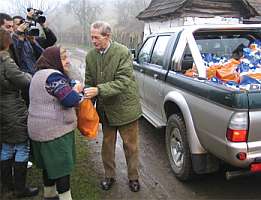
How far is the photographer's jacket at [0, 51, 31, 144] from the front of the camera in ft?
11.3

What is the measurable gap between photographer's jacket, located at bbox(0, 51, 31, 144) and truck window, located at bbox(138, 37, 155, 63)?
2.98m

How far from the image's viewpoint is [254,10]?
17.1m

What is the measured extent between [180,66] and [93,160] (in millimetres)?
1830

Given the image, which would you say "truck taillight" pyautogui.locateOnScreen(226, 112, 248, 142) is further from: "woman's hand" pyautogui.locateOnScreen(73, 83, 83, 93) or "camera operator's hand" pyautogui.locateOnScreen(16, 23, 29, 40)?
"camera operator's hand" pyautogui.locateOnScreen(16, 23, 29, 40)

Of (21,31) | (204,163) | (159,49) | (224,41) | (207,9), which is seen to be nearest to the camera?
(204,163)

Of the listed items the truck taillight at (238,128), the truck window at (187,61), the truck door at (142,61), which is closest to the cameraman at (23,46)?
the truck window at (187,61)

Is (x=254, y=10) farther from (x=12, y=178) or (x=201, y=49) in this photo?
(x=12, y=178)

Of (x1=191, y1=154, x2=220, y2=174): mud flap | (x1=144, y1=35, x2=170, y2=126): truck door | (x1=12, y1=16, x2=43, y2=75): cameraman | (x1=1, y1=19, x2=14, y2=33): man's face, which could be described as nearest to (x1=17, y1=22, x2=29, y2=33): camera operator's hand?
(x1=12, y1=16, x2=43, y2=75): cameraman

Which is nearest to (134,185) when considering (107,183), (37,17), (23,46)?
(107,183)

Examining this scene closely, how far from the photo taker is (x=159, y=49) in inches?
225

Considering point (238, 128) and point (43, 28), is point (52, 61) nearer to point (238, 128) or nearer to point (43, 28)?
point (238, 128)

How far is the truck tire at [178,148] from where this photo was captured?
4148 mm

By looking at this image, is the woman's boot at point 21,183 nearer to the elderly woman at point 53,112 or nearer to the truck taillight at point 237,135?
the elderly woman at point 53,112

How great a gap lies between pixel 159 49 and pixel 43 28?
1.82 m
